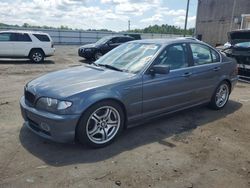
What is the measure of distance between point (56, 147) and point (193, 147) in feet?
6.80

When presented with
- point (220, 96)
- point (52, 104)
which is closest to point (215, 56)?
point (220, 96)

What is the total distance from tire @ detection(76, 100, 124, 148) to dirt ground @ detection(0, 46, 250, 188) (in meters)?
0.15

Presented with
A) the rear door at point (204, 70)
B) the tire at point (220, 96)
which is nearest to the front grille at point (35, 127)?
the rear door at point (204, 70)

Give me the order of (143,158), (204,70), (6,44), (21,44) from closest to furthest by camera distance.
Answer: (143,158)
(204,70)
(6,44)
(21,44)

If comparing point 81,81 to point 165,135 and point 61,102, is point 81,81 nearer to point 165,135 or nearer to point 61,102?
point 61,102

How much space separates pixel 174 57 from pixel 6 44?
11.8 metres

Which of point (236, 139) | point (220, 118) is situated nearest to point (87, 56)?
point (220, 118)

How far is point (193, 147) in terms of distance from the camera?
170 inches

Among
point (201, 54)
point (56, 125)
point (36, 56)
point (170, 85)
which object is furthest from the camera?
point (36, 56)

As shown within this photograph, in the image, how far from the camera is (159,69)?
4.50 m

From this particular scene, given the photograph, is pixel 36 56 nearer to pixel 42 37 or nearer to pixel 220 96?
pixel 42 37

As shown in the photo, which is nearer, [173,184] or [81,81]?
[173,184]

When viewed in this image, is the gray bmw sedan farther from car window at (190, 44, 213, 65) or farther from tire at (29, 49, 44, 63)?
tire at (29, 49, 44, 63)

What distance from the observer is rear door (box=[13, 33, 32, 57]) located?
14.6 meters
